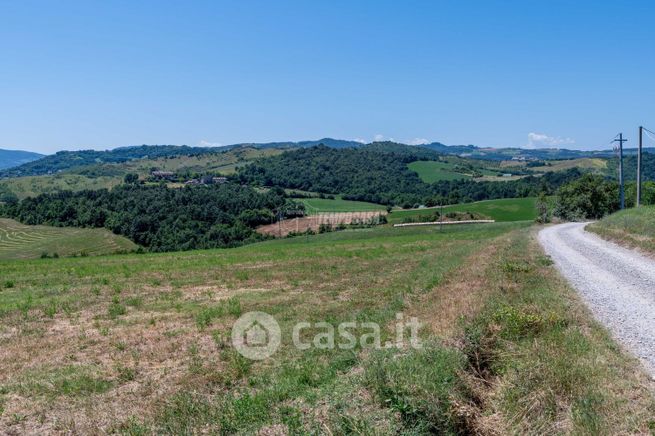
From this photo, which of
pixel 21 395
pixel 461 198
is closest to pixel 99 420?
pixel 21 395

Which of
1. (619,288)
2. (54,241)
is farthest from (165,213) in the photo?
(619,288)

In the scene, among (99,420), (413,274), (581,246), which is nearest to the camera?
(99,420)

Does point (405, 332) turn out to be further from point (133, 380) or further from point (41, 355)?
point (41, 355)

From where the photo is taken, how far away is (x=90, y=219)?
132 metres

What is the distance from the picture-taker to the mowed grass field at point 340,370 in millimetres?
6004

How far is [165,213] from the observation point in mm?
132750

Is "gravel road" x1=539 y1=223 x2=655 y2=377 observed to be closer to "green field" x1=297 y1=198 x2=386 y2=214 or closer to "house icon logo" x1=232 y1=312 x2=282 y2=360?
"house icon logo" x1=232 y1=312 x2=282 y2=360

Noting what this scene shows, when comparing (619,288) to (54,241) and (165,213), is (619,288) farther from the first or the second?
(165,213)

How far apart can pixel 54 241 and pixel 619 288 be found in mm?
123272

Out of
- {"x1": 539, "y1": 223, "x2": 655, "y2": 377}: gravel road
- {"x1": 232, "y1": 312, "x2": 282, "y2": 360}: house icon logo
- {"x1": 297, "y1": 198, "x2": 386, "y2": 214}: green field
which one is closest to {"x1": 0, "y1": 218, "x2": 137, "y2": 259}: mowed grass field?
{"x1": 297, "y1": 198, "x2": 386, "y2": 214}: green field

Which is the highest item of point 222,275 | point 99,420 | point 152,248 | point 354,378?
point 354,378

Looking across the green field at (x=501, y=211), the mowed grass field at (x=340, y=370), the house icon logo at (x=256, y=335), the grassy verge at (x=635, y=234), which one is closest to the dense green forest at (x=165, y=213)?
the green field at (x=501, y=211)

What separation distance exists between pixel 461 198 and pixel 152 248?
10670 cm

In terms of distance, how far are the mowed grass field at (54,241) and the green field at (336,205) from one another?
60.6 meters
